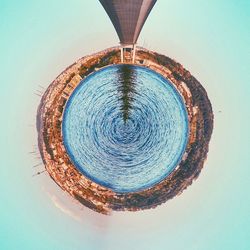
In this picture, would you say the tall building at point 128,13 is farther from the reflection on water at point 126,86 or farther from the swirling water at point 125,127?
the swirling water at point 125,127

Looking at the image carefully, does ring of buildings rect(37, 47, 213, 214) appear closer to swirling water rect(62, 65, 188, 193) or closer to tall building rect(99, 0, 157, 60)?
swirling water rect(62, 65, 188, 193)

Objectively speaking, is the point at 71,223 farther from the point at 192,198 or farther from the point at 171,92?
the point at 171,92

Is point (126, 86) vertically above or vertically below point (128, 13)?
below

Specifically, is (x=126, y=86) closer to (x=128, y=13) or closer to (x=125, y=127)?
(x=125, y=127)

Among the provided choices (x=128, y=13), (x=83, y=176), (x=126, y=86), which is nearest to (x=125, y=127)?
(x=126, y=86)

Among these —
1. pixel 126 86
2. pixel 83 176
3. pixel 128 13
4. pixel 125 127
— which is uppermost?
pixel 128 13

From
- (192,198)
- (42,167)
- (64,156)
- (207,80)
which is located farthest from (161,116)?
(42,167)

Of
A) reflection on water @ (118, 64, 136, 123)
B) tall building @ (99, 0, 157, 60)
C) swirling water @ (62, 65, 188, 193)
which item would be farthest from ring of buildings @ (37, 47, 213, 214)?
tall building @ (99, 0, 157, 60)
